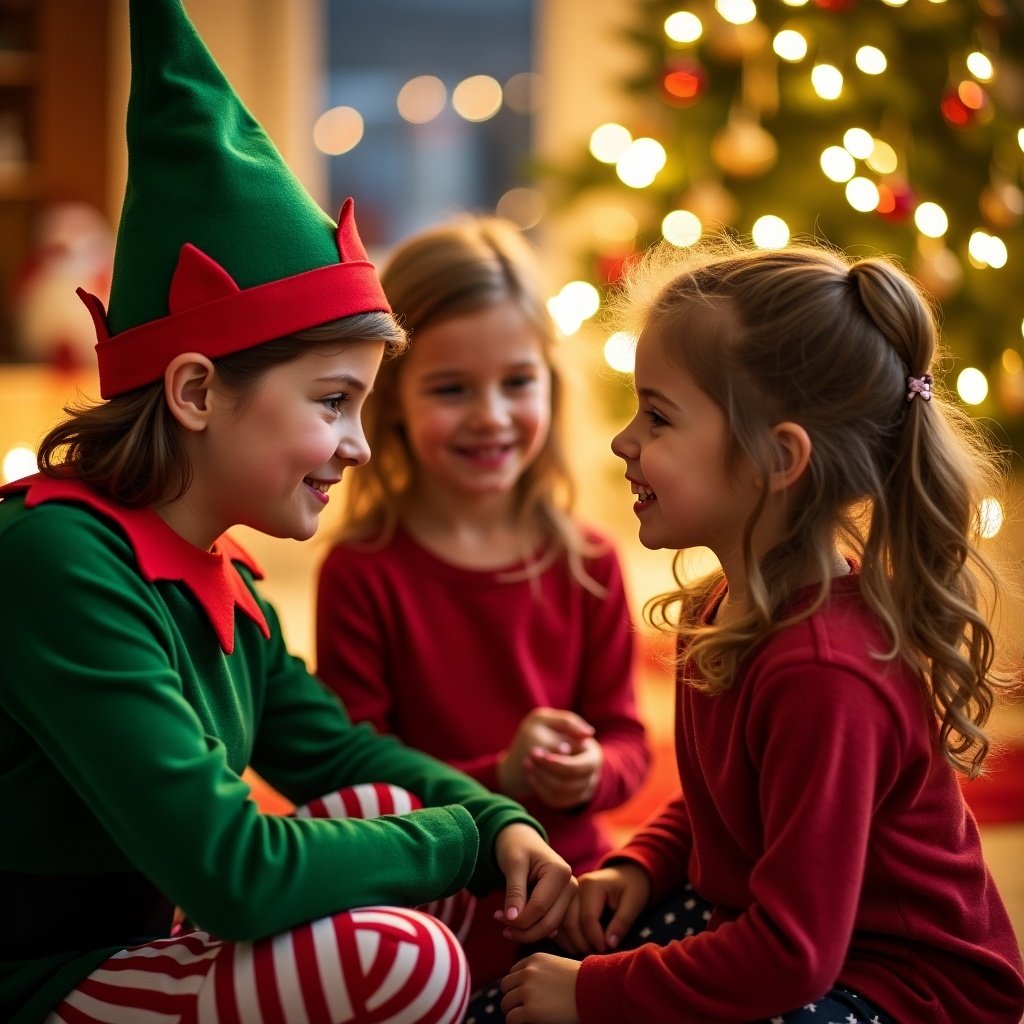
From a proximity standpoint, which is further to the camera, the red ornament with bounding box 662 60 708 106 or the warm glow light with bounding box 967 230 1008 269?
the red ornament with bounding box 662 60 708 106

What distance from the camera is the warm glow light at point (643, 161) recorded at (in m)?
2.86

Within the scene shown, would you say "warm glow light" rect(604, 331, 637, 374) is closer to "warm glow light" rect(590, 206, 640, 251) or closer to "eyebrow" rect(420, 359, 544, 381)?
"warm glow light" rect(590, 206, 640, 251)

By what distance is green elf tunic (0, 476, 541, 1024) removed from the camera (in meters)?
0.96

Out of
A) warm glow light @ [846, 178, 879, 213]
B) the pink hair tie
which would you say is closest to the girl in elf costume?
the pink hair tie

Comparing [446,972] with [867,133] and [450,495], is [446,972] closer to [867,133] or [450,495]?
[450,495]

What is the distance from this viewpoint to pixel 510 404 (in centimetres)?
166

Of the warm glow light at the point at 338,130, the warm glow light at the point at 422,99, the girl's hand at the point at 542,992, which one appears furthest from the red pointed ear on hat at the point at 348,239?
the warm glow light at the point at 422,99

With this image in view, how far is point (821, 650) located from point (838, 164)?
1.80 meters

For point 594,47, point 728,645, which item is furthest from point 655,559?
point 728,645

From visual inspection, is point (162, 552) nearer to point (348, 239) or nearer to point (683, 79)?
point (348, 239)

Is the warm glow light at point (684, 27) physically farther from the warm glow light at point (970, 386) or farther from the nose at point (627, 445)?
the nose at point (627, 445)

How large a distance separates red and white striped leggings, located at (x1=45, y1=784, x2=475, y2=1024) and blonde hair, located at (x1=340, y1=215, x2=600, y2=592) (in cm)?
72

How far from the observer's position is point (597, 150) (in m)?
3.00

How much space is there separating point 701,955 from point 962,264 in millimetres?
1971
